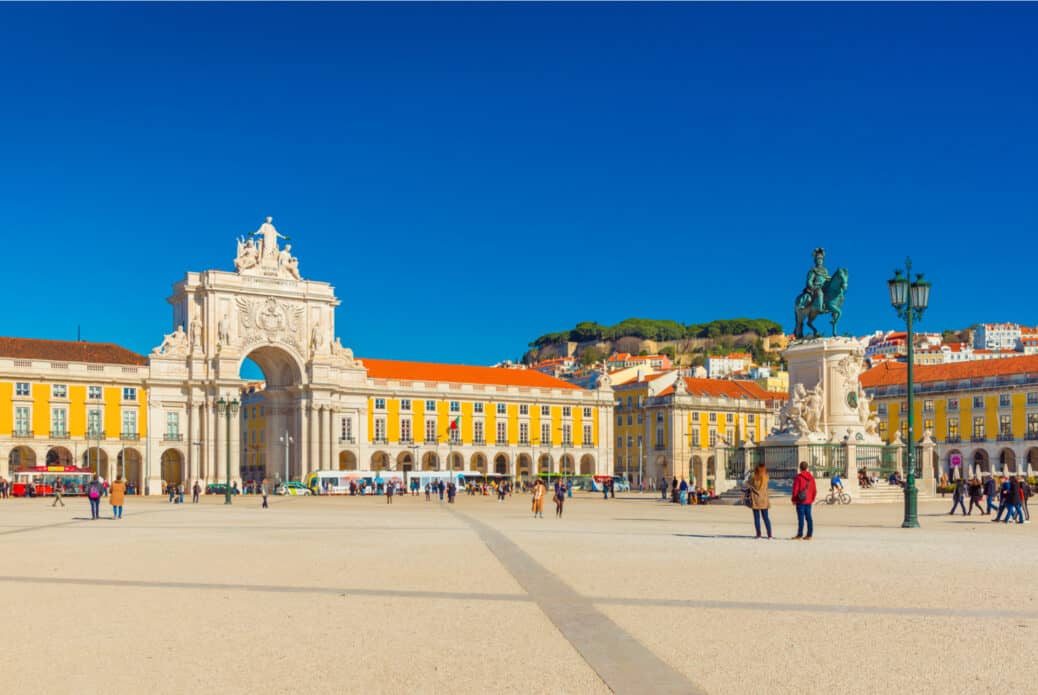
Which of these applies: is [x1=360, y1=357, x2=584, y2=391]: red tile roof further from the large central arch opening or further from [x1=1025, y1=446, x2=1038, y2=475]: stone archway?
[x1=1025, y1=446, x2=1038, y2=475]: stone archway

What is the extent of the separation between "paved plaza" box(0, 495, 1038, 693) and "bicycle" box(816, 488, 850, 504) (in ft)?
66.7

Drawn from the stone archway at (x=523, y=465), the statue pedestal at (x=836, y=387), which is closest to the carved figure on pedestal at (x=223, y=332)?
the stone archway at (x=523, y=465)

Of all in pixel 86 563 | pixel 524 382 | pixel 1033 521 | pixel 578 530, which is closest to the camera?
pixel 86 563

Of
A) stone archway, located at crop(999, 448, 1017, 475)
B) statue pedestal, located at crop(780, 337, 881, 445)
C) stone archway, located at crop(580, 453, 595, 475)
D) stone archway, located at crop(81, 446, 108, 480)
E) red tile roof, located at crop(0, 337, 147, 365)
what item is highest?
red tile roof, located at crop(0, 337, 147, 365)

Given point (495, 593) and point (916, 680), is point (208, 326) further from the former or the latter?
point (916, 680)

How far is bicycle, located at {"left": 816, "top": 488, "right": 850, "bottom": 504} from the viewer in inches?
1625

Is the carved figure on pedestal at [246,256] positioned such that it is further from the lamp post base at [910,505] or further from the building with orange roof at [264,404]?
the lamp post base at [910,505]

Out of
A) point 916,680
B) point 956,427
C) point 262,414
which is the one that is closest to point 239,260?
point 262,414

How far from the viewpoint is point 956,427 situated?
95125 millimetres

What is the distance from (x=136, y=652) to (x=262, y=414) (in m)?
89.2

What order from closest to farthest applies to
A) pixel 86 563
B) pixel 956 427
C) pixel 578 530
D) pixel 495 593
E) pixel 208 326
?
1. pixel 495 593
2. pixel 86 563
3. pixel 578 530
4. pixel 208 326
5. pixel 956 427

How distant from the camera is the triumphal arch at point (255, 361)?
274ft

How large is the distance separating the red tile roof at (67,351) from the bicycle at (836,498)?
5898 cm

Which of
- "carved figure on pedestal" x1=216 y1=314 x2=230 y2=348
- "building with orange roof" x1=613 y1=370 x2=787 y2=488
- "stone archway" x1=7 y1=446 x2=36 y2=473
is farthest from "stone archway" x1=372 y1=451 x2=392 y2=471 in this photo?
"stone archway" x1=7 y1=446 x2=36 y2=473
